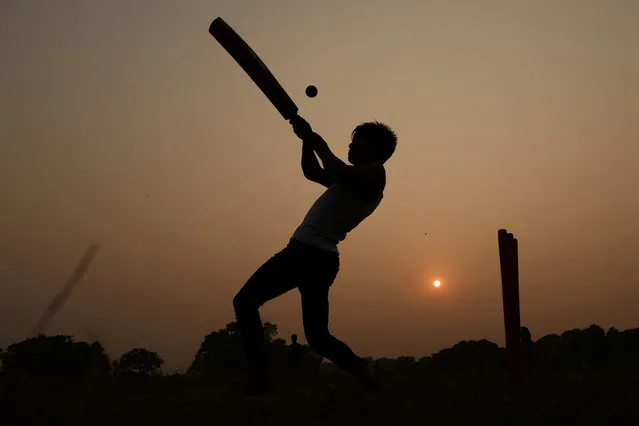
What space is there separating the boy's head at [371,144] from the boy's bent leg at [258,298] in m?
1.06

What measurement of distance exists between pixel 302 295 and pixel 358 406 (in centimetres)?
106

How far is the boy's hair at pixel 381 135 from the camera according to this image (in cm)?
559

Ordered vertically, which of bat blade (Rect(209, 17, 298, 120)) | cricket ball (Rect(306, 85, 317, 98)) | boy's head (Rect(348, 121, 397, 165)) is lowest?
boy's head (Rect(348, 121, 397, 165))

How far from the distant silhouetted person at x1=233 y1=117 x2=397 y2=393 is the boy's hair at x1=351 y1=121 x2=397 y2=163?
0.06 m

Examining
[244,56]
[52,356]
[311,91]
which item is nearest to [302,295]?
[311,91]

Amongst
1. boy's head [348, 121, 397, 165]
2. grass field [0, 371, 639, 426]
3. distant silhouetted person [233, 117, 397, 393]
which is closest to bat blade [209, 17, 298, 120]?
distant silhouetted person [233, 117, 397, 393]

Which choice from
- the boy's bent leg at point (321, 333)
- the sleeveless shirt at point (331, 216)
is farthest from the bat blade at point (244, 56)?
the boy's bent leg at point (321, 333)

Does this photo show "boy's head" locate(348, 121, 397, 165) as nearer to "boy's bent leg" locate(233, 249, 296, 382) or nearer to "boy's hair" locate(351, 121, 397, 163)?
"boy's hair" locate(351, 121, 397, 163)

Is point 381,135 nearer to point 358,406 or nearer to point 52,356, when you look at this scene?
point 358,406

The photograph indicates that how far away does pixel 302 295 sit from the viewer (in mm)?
5473

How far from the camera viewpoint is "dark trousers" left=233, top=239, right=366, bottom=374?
5355 millimetres

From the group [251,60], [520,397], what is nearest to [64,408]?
[251,60]

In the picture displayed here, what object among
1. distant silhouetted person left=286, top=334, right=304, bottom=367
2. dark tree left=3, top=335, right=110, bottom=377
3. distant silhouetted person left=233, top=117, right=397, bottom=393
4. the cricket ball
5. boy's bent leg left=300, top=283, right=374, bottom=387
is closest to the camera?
distant silhouetted person left=233, top=117, right=397, bottom=393

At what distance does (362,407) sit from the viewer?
4.93 meters
